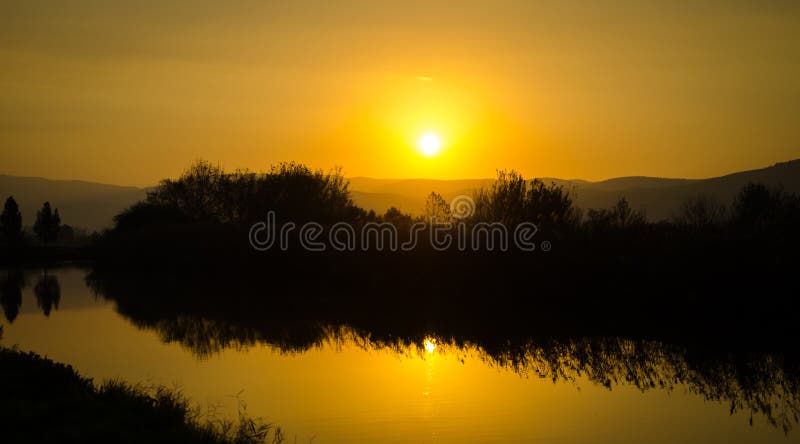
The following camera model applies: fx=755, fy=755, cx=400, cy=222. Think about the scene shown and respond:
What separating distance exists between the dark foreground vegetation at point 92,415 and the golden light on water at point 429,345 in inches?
299

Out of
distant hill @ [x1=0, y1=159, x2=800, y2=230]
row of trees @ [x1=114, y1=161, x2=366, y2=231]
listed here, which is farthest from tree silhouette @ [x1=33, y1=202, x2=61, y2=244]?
distant hill @ [x1=0, y1=159, x2=800, y2=230]

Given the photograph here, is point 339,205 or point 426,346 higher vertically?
point 339,205

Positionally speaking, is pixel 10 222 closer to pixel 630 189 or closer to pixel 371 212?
pixel 371 212

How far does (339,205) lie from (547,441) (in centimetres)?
3875

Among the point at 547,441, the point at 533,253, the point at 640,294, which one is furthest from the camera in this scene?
the point at 533,253

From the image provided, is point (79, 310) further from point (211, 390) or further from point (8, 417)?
point (8, 417)

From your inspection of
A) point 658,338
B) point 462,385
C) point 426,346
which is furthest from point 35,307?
point 658,338

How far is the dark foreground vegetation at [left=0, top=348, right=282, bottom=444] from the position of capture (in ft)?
27.2

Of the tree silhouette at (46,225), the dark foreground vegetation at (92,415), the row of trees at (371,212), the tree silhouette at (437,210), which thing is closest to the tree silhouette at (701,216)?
the row of trees at (371,212)

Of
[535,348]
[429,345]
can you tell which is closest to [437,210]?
[429,345]

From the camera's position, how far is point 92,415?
9.17 m

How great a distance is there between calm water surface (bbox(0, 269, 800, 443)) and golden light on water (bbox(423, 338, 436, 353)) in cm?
5

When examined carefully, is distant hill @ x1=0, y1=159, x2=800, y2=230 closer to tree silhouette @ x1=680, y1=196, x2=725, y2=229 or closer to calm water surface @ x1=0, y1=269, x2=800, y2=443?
tree silhouette @ x1=680, y1=196, x2=725, y2=229

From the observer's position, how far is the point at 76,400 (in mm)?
9719
